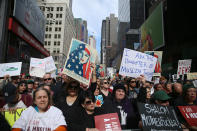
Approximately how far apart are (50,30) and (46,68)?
65672mm

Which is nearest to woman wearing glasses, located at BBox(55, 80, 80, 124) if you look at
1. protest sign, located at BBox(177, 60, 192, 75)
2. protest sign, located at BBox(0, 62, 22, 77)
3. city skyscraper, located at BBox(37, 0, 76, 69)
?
protest sign, located at BBox(0, 62, 22, 77)

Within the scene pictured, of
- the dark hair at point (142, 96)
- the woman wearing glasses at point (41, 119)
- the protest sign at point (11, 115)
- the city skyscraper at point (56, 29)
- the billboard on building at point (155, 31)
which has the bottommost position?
the protest sign at point (11, 115)

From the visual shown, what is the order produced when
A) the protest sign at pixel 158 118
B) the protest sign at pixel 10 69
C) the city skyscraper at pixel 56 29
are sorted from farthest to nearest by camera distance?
the city skyscraper at pixel 56 29 → the protest sign at pixel 10 69 → the protest sign at pixel 158 118

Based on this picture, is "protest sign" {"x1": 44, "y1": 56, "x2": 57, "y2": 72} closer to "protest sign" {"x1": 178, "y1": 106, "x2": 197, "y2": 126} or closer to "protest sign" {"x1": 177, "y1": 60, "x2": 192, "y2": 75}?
"protest sign" {"x1": 178, "y1": 106, "x2": 197, "y2": 126}

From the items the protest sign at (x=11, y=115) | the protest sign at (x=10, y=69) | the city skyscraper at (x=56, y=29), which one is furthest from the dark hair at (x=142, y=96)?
the city skyscraper at (x=56, y=29)

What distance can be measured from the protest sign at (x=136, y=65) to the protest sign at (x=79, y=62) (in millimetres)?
1178

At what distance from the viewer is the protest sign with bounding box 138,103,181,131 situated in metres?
2.54

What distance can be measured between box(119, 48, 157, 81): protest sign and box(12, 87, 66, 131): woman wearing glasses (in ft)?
9.14

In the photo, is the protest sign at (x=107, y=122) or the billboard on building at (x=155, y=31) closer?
the protest sign at (x=107, y=122)

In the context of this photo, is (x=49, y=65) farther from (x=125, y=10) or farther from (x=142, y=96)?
(x=125, y=10)

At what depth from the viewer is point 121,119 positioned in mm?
2938

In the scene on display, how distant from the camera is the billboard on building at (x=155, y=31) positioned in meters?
27.1

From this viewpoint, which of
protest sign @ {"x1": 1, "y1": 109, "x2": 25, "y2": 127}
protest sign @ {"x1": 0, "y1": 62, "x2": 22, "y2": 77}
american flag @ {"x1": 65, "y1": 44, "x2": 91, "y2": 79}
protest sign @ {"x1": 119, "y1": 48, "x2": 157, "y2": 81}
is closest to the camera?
protest sign @ {"x1": 1, "y1": 109, "x2": 25, "y2": 127}

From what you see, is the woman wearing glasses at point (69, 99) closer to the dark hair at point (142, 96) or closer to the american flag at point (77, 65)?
the american flag at point (77, 65)
